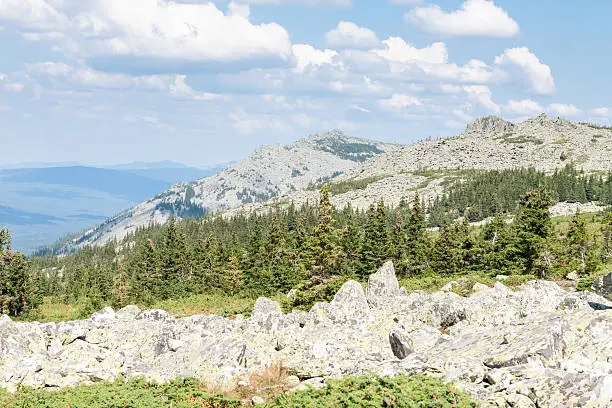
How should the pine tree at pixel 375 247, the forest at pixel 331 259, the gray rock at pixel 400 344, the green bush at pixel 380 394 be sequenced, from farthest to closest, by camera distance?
the pine tree at pixel 375 247 < the forest at pixel 331 259 < the gray rock at pixel 400 344 < the green bush at pixel 380 394

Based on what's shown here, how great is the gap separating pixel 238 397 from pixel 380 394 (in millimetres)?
6704

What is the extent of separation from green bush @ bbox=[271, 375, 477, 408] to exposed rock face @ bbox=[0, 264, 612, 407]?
0.99 meters

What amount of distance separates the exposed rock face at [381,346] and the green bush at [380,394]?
99 cm

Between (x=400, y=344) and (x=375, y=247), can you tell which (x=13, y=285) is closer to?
(x=375, y=247)

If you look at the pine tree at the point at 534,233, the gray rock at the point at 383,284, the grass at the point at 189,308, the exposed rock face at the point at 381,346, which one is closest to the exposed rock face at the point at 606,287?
the exposed rock face at the point at 381,346

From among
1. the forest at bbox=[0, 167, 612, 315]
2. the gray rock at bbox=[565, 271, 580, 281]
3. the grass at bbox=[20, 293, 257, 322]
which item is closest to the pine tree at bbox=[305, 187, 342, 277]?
the forest at bbox=[0, 167, 612, 315]

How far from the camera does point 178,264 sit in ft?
296

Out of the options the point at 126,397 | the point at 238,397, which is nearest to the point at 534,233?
the point at 238,397

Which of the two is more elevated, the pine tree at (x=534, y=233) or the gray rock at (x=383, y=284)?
the pine tree at (x=534, y=233)

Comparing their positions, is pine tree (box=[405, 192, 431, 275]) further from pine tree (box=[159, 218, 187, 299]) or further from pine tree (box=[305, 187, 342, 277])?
pine tree (box=[159, 218, 187, 299])

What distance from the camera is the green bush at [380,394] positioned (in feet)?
51.6

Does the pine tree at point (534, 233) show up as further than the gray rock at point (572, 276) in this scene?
Yes

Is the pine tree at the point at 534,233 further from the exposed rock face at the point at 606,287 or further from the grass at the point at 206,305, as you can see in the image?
the grass at the point at 206,305

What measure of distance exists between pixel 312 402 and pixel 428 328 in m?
9.98
